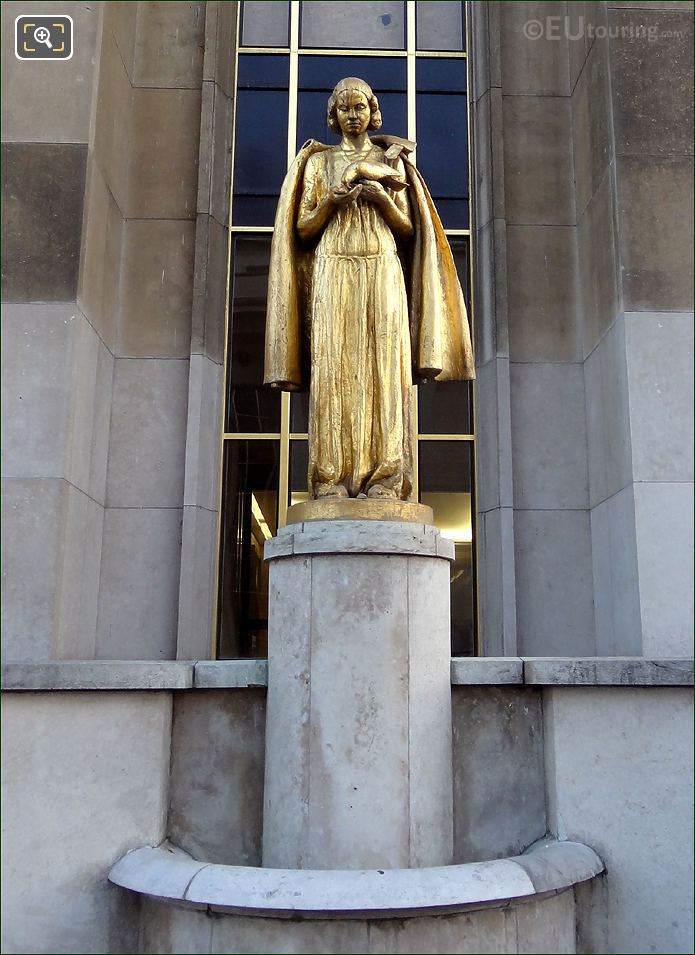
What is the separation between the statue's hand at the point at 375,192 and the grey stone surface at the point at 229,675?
10.4ft

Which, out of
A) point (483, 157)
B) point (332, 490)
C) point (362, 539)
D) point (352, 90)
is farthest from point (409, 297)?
point (483, 157)

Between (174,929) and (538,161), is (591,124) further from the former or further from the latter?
(174,929)

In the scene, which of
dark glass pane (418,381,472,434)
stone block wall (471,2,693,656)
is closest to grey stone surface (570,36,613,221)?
stone block wall (471,2,693,656)

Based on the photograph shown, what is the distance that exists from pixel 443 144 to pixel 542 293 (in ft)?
7.85

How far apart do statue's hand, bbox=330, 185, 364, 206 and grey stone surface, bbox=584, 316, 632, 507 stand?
3.64 meters

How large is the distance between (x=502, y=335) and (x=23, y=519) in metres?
5.45

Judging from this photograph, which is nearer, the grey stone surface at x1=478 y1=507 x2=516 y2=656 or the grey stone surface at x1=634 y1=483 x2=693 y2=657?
the grey stone surface at x1=634 y1=483 x2=693 y2=657

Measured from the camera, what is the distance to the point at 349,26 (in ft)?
33.5

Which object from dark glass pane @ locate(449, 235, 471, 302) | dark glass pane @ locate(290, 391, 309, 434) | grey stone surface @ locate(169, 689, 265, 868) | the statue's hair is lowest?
grey stone surface @ locate(169, 689, 265, 868)

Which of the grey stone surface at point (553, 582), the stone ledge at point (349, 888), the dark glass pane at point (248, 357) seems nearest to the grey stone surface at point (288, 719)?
the stone ledge at point (349, 888)

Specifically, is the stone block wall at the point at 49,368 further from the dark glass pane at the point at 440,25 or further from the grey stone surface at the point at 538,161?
the grey stone surface at the point at 538,161

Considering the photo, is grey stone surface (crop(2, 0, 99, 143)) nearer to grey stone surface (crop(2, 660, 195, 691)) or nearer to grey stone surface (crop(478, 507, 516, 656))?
grey stone surface (crop(2, 660, 195, 691))

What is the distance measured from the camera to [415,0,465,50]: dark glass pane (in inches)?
402

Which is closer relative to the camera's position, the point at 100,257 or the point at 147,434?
the point at 100,257
